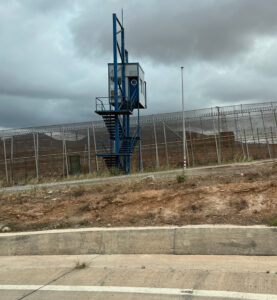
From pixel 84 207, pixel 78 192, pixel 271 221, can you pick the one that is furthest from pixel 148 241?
pixel 78 192

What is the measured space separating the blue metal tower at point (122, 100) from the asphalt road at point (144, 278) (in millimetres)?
16505

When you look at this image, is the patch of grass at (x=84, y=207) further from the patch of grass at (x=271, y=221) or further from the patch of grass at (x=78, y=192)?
the patch of grass at (x=271, y=221)

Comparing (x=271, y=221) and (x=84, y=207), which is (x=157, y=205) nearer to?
(x=84, y=207)

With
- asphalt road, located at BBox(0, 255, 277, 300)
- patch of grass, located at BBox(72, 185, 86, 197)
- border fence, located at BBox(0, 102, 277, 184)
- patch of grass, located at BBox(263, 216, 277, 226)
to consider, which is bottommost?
asphalt road, located at BBox(0, 255, 277, 300)

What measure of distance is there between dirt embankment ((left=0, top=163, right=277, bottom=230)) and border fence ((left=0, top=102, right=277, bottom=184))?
1395 cm

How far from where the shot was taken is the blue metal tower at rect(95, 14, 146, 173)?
2238 cm

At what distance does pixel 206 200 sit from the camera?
7.24 m

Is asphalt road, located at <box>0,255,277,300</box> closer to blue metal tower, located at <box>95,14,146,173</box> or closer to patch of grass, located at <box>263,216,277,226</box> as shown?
patch of grass, located at <box>263,216,277,226</box>

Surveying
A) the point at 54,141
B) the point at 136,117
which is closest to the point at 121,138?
the point at 136,117

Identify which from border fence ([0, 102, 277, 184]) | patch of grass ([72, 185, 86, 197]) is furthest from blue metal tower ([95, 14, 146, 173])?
patch of grass ([72, 185, 86, 197])

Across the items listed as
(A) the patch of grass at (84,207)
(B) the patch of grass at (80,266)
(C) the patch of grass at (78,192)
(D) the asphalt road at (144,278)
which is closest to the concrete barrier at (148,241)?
(D) the asphalt road at (144,278)

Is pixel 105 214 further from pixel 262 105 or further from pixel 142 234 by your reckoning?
pixel 262 105

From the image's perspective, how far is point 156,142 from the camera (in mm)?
25859

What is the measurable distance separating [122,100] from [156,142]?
467 centimetres
